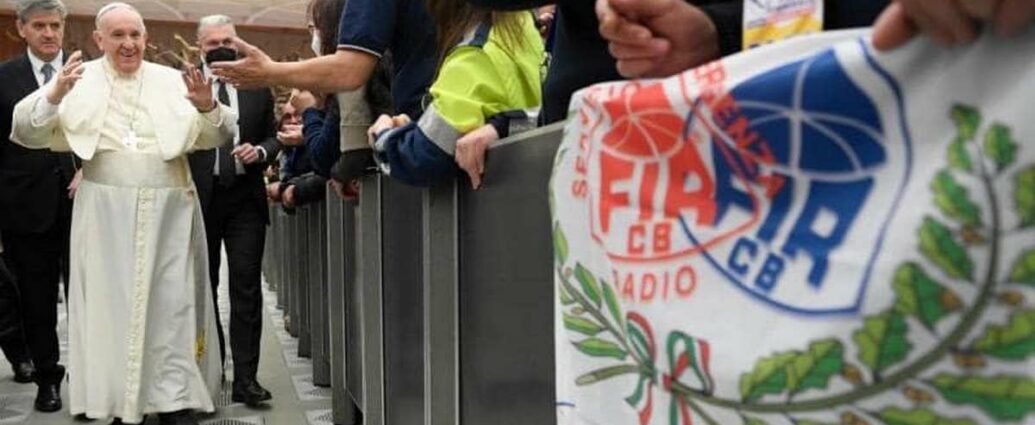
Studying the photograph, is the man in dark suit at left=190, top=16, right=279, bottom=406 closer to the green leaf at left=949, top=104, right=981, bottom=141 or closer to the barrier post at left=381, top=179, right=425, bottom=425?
the barrier post at left=381, top=179, right=425, bottom=425

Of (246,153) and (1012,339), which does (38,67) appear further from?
(1012,339)

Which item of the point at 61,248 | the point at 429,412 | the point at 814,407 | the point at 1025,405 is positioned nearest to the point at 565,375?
the point at 814,407

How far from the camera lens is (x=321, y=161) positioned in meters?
2.82

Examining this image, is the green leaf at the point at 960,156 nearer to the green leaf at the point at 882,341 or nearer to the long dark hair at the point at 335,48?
the green leaf at the point at 882,341

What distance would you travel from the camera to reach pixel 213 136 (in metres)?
2.94

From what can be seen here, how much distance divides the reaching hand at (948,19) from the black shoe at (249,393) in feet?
9.91

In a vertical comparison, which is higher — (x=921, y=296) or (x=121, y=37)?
(x=121, y=37)

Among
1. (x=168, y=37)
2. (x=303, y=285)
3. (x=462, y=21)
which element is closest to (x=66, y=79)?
(x=462, y=21)

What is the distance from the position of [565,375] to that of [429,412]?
1034mm

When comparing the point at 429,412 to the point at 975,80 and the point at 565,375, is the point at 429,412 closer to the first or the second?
the point at 565,375

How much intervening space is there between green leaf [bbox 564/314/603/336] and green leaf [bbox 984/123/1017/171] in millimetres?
371

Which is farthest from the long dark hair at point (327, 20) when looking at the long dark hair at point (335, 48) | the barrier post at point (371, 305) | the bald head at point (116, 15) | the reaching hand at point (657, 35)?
the reaching hand at point (657, 35)

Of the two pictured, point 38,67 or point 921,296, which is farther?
point 38,67

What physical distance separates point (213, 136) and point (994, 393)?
2.70m
